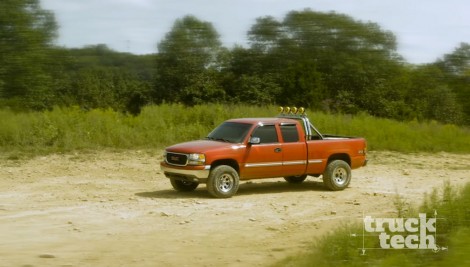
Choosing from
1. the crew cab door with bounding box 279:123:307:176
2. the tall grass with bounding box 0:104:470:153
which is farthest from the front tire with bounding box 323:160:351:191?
the tall grass with bounding box 0:104:470:153

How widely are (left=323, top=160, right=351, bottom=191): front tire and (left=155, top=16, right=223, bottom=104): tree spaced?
11.5 m

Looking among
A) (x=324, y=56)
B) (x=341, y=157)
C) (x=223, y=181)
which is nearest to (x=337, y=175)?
(x=341, y=157)

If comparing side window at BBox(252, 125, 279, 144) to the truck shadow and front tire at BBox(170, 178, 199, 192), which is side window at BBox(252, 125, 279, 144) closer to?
the truck shadow

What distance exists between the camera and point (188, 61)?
35844mm

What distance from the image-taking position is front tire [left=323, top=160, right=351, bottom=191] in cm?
1614

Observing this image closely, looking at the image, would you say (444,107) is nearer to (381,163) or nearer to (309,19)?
(309,19)

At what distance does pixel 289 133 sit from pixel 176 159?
285cm

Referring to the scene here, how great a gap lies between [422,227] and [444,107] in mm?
28903

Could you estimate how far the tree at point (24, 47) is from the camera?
28.5 ft

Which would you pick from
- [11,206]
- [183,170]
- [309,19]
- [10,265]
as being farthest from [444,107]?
[10,265]

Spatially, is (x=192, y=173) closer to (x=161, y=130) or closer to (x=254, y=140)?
(x=254, y=140)

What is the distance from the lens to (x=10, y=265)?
902 centimetres

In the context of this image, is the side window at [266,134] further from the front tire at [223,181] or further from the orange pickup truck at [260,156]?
the front tire at [223,181]

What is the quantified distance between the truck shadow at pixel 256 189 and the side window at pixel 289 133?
132 centimetres
